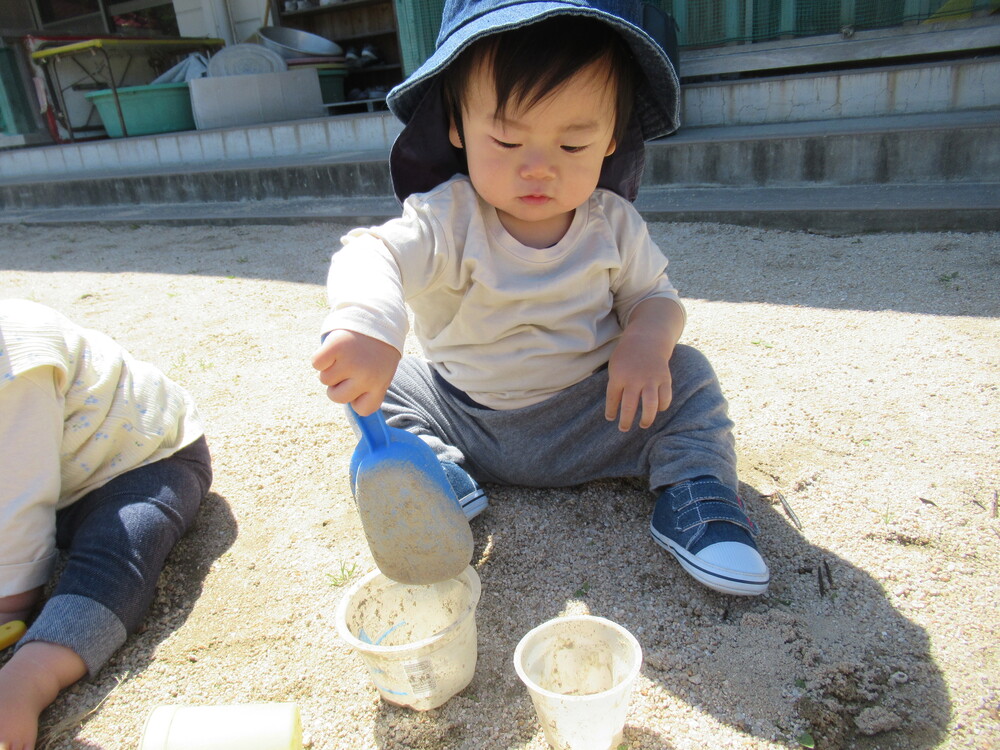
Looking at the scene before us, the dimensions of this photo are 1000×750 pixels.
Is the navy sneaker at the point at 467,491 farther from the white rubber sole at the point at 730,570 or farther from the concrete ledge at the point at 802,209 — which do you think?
the concrete ledge at the point at 802,209

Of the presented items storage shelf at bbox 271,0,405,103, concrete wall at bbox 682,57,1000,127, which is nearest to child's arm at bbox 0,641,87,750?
concrete wall at bbox 682,57,1000,127

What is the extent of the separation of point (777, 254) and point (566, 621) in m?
2.49

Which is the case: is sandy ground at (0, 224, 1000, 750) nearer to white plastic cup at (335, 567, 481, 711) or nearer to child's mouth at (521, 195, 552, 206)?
white plastic cup at (335, 567, 481, 711)

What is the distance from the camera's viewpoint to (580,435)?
5.46ft

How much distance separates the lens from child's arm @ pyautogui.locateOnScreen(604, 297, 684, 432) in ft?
4.58

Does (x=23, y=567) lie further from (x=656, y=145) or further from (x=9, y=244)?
(x=9, y=244)

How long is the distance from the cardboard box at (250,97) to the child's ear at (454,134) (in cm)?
571

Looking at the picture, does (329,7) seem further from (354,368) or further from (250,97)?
(354,368)

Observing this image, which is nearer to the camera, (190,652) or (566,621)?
(566,621)

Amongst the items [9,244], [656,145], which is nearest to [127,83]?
[9,244]

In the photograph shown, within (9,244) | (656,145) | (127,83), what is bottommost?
(9,244)

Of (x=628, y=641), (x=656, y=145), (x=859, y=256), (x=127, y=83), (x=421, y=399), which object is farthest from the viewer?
(x=127, y=83)

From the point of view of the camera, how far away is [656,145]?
4.19 metres

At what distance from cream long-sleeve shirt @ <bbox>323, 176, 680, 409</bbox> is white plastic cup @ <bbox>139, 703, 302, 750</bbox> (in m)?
0.74
